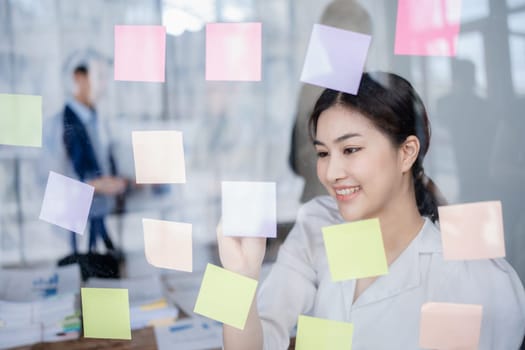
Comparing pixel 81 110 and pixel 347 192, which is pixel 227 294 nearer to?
pixel 347 192

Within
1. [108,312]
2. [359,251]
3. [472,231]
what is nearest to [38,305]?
[108,312]

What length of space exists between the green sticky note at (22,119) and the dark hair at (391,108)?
698 millimetres

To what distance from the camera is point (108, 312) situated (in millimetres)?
1326

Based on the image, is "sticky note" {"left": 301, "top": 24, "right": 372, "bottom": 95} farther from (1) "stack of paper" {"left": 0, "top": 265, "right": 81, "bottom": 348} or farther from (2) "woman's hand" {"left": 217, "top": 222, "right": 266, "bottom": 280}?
(1) "stack of paper" {"left": 0, "top": 265, "right": 81, "bottom": 348}

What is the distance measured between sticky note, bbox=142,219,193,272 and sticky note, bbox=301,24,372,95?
484 mm

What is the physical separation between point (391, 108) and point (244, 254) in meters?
0.48

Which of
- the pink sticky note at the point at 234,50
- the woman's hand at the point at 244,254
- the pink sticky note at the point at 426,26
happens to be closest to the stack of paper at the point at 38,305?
the woman's hand at the point at 244,254

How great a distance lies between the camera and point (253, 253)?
1.26 meters

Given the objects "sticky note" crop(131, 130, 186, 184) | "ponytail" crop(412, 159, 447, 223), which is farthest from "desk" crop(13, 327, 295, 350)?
"ponytail" crop(412, 159, 447, 223)

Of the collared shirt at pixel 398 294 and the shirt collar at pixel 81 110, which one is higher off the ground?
the shirt collar at pixel 81 110

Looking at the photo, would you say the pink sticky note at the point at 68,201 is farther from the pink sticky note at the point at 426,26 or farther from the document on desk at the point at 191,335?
the pink sticky note at the point at 426,26

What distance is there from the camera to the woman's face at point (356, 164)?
117 centimetres

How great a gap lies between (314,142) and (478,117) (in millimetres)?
384

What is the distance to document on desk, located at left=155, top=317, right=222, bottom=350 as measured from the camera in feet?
4.25
